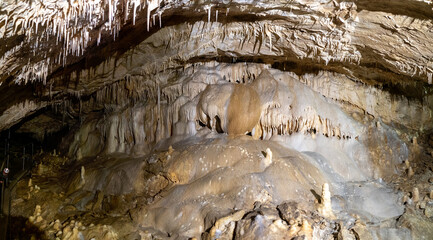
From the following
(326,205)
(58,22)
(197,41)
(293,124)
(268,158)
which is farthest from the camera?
(293,124)

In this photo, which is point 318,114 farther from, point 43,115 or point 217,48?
point 43,115

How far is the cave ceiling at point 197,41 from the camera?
4.89 m

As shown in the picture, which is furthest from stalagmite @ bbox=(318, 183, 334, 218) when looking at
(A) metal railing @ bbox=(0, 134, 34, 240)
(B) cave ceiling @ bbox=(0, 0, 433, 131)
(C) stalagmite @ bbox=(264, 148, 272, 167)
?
(A) metal railing @ bbox=(0, 134, 34, 240)

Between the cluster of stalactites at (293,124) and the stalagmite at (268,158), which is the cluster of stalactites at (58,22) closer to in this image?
the stalagmite at (268,158)

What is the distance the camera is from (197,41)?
8078 millimetres

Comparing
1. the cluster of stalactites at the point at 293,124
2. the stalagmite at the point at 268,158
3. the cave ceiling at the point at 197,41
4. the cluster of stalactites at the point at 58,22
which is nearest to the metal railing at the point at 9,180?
the cave ceiling at the point at 197,41

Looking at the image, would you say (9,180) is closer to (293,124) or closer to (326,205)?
(293,124)

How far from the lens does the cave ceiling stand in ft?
16.0

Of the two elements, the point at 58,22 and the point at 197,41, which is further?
the point at 197,41

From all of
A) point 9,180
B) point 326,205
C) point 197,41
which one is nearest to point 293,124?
point 326,205

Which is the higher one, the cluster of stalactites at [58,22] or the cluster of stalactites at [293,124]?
the cluster of stalactites at [58,22]

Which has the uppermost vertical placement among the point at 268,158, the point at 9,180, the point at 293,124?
the point at 293,124

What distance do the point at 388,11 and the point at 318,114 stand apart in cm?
425

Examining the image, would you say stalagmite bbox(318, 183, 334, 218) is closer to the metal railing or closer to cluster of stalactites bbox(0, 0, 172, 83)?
cluster of stalactites bbox(0, 0, 172, 83)
